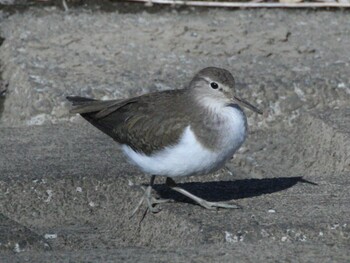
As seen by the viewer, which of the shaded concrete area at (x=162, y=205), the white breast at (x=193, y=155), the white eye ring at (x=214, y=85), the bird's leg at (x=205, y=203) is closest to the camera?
the shaded concrete area at (x=162, y=205)

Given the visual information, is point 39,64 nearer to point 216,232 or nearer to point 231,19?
point 231,19

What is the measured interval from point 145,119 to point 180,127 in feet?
0.89

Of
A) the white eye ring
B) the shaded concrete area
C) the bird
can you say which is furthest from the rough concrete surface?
the white eye ring

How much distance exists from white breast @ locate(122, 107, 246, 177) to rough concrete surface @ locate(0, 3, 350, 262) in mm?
252

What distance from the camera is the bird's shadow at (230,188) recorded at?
247 inches

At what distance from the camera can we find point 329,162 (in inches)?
275

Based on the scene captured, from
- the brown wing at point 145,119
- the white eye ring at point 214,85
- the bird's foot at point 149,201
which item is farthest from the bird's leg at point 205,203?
the white eye ring at point 214,85

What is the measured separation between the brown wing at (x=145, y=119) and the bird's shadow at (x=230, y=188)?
1.41 feet

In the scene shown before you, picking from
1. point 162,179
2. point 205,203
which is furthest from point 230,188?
point 162,179

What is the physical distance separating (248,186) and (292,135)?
108 centimetres

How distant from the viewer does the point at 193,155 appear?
582 centimetres

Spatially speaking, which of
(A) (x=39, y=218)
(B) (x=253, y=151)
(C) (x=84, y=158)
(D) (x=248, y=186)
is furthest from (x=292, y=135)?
(A) (x=39, y=218)

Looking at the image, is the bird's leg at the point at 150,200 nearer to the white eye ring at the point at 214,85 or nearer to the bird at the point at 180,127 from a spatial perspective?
the bird at the point at 180,127

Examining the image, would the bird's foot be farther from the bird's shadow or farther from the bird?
the bird's shadow
